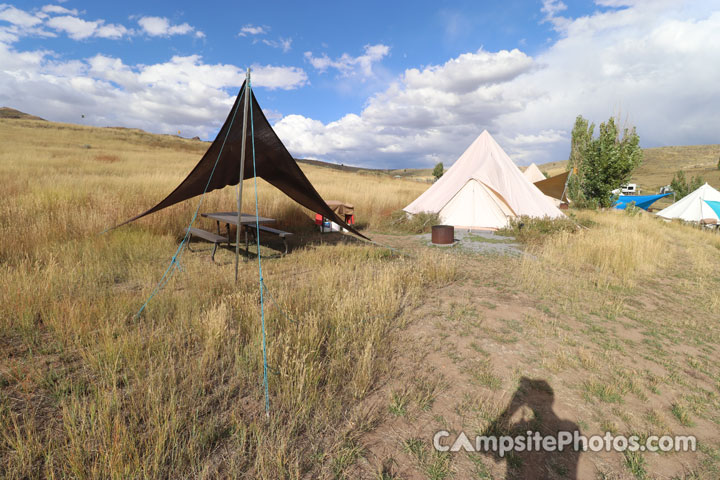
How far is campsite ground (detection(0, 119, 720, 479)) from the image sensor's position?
5.78 feet

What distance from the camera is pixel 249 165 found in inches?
224

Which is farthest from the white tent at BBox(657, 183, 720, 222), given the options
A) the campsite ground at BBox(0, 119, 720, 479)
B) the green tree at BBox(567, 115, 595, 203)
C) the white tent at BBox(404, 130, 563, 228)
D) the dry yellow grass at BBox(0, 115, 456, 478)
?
the dry yellow grass at BBox(0, 115, 456, 478)

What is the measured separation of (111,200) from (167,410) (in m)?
6.87

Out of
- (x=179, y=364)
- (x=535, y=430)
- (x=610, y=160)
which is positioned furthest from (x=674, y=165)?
(x=179, y=364)

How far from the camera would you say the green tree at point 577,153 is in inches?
808

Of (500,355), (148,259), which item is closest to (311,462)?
(500,355)

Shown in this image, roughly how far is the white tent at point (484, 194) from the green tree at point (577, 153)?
11969 mm

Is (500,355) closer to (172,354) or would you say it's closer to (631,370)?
(631,370)

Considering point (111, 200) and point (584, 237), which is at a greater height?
point (111, 200)

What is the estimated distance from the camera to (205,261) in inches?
221

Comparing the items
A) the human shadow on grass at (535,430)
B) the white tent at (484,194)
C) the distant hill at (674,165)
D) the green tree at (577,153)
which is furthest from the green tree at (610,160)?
the distant hill at (674,165)

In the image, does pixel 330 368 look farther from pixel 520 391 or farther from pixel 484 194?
pixel 484 194

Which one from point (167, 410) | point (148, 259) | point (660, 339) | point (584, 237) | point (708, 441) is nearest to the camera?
point (167, 410)

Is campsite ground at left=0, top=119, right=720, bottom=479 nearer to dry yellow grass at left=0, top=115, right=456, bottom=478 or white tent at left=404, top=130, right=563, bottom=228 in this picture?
dry yellow grass at left=0, top=115, right=456, bottom=478
